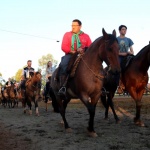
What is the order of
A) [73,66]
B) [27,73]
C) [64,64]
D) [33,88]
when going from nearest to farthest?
[73,66], [64,64], [33,88], [27,73]

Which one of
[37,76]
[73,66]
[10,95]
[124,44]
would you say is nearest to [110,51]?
[73,66]

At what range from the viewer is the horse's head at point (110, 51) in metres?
7.61

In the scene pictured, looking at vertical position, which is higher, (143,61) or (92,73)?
(143,61)

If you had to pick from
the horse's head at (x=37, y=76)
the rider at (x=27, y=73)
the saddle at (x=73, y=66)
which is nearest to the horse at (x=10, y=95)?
the rider at (x=27, y=73)

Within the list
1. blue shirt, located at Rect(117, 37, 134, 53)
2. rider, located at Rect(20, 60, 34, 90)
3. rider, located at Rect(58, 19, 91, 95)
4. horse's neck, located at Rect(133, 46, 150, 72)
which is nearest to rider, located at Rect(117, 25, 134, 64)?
blue shirt, located at Rect(117, 37, 134, 53)

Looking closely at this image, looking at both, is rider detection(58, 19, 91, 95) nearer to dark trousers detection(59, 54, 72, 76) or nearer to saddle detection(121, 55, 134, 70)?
dark trousers detection(59, 54, 72, 76)

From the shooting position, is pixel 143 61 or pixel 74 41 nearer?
pixel 74 41

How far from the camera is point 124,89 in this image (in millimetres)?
11266

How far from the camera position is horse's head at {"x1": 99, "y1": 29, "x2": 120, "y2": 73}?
7605 millimetres

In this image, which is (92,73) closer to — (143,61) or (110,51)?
(110,51)

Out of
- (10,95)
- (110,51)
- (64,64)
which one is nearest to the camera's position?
(110,51)

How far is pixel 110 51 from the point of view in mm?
7762

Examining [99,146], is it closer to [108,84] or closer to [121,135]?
[121,135]

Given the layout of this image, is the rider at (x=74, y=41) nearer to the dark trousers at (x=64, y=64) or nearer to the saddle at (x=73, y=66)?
the dark trousers at (x=64, y=64)
